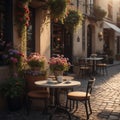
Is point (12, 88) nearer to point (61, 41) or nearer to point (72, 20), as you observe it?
point (72, 20)

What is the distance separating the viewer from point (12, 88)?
718 centimetres

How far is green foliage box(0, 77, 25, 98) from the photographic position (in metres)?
7.16

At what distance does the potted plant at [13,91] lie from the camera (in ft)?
23.5

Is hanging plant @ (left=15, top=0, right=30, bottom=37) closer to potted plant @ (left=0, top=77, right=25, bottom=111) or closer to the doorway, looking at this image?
potted plant @ (left=0, top=77, right=25, bottom=111)

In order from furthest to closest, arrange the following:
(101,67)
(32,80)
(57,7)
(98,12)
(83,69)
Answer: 1. (98,12)
2. (101,67)
3. (83,69)
4. (57,7)
5. (32,80)

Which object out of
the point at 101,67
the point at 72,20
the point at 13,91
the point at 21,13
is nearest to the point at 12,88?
the point at 13,91

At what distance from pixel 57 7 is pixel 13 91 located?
3.44 metres

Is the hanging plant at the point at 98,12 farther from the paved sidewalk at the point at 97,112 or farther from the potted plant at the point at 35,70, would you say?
the potted plant at the point at 35,70

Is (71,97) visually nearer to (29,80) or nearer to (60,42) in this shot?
(29,80)

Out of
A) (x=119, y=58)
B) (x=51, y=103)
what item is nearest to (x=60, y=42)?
(x=51, y=103)

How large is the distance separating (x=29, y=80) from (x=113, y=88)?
14.4 feet

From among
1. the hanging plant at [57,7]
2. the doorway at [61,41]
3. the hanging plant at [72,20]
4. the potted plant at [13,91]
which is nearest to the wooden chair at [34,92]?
the potted plant at [13,91]

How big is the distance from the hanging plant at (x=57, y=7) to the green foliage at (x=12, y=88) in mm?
2975

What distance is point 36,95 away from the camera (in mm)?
6887
